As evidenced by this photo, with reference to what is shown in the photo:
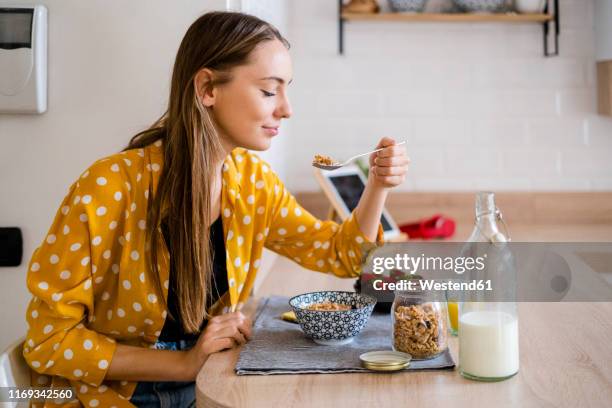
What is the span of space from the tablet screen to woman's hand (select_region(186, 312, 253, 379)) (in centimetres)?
107

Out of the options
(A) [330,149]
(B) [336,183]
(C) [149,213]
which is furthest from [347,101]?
(C) [149,213]

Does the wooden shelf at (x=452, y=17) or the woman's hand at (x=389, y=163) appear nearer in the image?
the woman's hand at (x=389, y=163)

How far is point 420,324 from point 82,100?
97 centimetres

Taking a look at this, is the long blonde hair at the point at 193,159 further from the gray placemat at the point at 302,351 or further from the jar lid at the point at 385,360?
the jar lid at the point at 385,360

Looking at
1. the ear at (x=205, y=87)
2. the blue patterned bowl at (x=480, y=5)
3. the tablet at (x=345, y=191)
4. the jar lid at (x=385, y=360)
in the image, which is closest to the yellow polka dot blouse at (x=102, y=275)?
the ear at (x=205, y=87)

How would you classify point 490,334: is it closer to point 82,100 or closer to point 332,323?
point 332,323

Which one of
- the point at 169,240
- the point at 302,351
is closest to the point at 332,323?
the point at 302,351

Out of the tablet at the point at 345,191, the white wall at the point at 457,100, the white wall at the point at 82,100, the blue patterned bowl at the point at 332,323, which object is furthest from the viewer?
the white wall at the point at 457,100

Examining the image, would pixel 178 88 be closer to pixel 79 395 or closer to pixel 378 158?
pixel 378 158

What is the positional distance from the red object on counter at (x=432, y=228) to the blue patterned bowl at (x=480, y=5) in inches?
28.0

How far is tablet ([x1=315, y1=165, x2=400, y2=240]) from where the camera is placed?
7.42 feet

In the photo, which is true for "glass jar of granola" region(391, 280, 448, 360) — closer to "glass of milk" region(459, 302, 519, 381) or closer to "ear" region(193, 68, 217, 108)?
"glass of milk" region(459, 302, 519, 381)

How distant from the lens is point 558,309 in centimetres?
147

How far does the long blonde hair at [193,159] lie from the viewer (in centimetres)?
132
